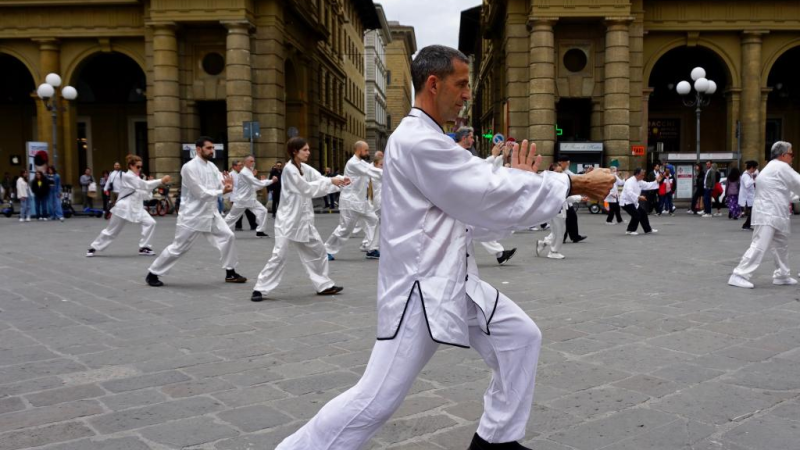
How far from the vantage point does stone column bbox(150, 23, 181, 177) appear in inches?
1057

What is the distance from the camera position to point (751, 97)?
28.5 meters

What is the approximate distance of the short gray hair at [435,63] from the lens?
119 inches

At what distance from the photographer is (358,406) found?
111 inches

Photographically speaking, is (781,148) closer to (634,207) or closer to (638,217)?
(638,217)

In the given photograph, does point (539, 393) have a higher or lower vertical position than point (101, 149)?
lower

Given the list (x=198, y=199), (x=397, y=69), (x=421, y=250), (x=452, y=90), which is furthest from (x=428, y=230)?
(x=397, y=69)

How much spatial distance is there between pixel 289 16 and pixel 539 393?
2809 centimetres

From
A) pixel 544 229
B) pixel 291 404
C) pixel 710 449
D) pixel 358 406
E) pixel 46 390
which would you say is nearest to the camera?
pixel 358 406

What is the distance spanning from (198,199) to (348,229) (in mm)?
3573

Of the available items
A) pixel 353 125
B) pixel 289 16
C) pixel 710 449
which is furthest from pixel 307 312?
pixel 353 125

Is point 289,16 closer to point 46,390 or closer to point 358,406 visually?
point 46,390

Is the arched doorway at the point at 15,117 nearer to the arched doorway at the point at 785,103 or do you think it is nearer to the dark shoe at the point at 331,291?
the dark shoe at the point at 331,291

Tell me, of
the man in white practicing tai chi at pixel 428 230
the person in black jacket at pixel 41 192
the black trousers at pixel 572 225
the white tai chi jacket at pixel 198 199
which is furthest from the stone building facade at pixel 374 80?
the man in white practicing tai chi at pixel 428 230

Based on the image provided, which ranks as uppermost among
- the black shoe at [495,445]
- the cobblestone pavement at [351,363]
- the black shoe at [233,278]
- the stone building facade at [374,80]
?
the stone building facade at [374,80]
